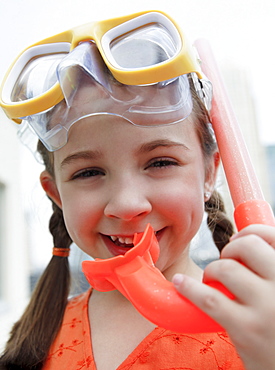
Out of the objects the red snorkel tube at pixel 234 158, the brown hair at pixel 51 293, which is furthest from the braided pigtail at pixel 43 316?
the red snorkel tube at pixel 234 158

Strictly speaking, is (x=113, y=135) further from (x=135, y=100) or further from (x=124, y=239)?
(x=124, y=239)

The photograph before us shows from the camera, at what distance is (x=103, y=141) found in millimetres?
881

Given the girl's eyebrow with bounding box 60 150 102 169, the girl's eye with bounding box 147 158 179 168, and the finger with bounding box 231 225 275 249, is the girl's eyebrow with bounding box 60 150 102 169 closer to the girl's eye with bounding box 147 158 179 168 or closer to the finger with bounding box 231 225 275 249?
the girl's eye with bounding box 147 158 179 168

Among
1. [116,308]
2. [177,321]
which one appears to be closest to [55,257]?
[116,308]

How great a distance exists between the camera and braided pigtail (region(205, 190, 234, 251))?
1259mm

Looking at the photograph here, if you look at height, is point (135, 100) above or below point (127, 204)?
above

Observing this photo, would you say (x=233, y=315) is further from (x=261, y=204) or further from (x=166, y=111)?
(x=166, y=111)

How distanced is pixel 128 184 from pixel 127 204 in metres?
0.05

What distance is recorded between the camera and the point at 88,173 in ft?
3.17

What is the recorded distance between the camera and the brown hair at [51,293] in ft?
3.53

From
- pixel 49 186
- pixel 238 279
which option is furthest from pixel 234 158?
pixel 49 186

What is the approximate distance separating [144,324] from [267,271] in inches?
22.3

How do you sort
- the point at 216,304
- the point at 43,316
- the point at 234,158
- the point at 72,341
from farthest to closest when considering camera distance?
the point at 43,316 < the point at 72,341 < the point at 234,158 < the point at 216,304

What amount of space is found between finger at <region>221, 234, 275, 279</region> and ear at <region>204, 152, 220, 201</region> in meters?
0.53
